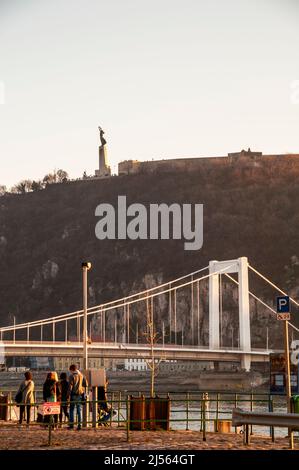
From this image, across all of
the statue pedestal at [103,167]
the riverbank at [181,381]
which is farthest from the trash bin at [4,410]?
the statue pedestal at [103,167]

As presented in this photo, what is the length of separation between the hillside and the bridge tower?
1407 inches

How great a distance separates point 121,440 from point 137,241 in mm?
133317

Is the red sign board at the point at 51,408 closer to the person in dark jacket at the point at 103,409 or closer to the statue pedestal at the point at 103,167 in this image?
the person in dark jacket at the point at 103,409

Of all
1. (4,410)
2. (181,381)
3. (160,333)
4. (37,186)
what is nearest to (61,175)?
(37,186)

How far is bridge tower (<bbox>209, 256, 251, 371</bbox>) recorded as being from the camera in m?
83.8

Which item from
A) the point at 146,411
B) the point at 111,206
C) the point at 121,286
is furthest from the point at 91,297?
the point at 146,411

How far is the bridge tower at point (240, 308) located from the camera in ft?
275

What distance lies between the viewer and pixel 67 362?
11088cm

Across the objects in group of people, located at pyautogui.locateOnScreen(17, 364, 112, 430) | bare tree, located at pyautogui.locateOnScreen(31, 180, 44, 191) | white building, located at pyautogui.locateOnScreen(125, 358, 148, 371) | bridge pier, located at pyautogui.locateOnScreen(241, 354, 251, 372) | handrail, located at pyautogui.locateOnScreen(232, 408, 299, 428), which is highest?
bare tree, located at pyautogui.locateOnScreen(31, 180, 44, 191)

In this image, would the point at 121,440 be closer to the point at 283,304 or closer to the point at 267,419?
the point at 267,419

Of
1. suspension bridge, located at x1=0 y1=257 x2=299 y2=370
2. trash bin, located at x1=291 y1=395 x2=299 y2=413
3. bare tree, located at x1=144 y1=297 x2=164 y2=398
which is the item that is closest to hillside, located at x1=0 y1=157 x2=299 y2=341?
suspension bridge, located at x1=0 y1=257 x2=299 y2=370

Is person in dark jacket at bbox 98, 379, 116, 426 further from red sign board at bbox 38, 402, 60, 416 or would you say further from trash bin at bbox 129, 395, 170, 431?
red sign board at bbox 38, 402, 60, 416
